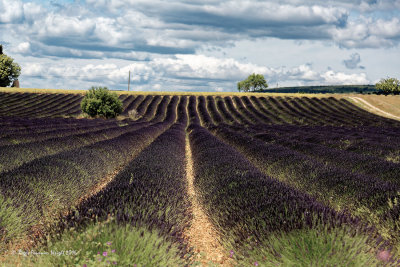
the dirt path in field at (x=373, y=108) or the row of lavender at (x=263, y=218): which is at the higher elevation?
the dirt path in field at (x=373, y=108)

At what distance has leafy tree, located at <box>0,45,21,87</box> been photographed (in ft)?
210

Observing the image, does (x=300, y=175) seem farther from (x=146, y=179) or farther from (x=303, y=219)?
(x=303, y=219)

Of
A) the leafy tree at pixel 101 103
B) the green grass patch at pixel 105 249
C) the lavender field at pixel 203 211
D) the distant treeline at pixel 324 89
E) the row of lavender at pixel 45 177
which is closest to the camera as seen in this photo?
the green grass patch at pixel 105 249

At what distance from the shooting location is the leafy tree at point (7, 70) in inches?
2522

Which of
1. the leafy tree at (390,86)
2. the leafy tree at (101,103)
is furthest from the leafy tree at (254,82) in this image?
the leafy tree at (101,103)

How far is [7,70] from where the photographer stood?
64938 millimetres

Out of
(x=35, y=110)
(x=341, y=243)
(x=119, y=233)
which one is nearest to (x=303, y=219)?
(x=341, y=243)

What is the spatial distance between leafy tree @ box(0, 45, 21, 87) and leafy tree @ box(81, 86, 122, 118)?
36.7 m

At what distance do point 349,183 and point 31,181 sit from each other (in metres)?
5.27

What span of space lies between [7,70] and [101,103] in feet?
128

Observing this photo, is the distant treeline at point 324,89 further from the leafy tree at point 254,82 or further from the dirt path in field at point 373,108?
the dirt path in field at point 373,108

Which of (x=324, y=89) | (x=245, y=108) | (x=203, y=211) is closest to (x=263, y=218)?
(x=203, y=211)

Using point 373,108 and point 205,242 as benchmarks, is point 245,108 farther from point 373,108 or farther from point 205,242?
point 205,242

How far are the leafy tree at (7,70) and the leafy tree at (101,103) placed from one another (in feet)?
120
